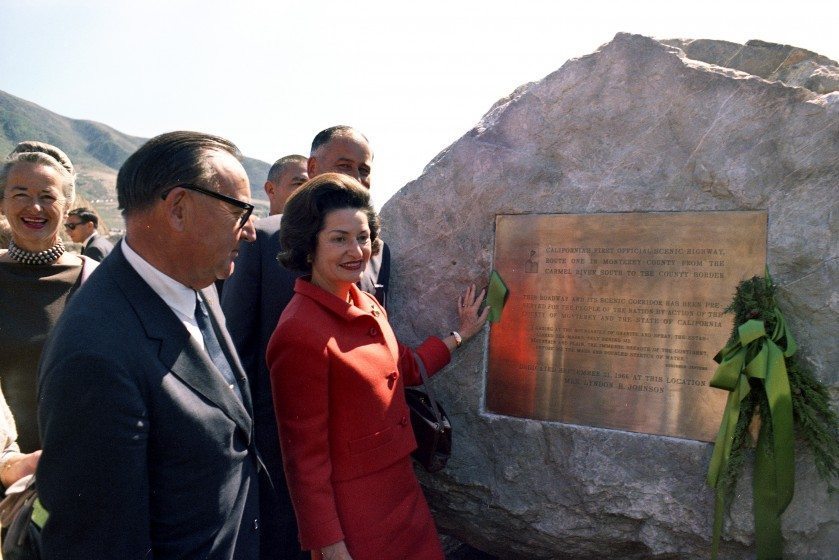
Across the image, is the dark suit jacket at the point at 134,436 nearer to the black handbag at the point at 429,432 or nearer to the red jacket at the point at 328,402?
the red jacket at the point at 328,402

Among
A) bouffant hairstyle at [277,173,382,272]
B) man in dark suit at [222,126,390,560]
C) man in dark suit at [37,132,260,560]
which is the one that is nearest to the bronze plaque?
man in dark suit at [222,126,390,560]

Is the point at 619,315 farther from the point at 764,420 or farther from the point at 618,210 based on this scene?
the point at 764,420

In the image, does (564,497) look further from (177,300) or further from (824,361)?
(177,300)

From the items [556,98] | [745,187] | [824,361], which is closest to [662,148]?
[745,187]

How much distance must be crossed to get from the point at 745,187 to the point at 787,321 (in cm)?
58

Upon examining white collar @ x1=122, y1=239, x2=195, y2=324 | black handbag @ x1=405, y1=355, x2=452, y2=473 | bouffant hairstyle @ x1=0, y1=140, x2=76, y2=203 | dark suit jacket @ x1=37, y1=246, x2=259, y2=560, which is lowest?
black handbag @ x1=405, y1=355, x2=452, y2=473

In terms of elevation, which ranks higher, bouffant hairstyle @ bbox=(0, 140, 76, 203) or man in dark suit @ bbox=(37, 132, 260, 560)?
bouffant hairstyle @ bbox=(0, 140, 76, 203)

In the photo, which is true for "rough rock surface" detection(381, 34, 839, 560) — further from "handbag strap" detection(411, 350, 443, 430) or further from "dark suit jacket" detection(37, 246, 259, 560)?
"dark suit jacket" detection(37, 246, 259, 560)

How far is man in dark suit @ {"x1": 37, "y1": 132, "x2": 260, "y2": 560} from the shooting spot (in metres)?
1.21

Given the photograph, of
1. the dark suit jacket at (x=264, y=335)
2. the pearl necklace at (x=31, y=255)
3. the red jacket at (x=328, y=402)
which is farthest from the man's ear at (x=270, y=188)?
the red jacket at (x=328, y=402)

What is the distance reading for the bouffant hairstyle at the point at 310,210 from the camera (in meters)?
2.14

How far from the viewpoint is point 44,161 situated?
2668mm

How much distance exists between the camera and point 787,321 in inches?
94.8

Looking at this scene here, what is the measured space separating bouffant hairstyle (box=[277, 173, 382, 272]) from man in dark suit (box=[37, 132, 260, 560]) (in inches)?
19.1
